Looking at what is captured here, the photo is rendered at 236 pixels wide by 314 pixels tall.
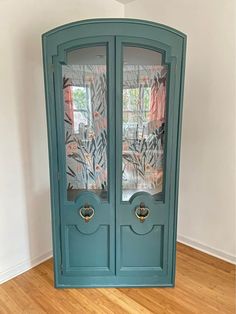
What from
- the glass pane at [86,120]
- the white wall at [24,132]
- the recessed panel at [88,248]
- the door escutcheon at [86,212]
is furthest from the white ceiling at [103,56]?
the recessed panel at [88,248]

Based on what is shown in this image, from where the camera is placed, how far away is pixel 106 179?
195cm

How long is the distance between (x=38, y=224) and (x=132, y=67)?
1.69 meters

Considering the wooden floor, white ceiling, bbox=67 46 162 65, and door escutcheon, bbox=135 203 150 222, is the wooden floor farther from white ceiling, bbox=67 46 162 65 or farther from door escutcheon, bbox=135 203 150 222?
white ceiling, bbox=67 46 162 65

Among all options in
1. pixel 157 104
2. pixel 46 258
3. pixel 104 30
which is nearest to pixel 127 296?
pixel 46 258

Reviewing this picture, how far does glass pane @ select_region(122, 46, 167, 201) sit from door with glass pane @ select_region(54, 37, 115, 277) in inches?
5.5

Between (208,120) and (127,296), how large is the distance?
1744mm

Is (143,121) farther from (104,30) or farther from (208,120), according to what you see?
(208,120)

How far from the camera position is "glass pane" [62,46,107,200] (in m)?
1.81

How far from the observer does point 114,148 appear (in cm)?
185

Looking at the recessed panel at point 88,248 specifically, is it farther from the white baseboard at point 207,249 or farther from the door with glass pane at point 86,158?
the white baseboard at point 207,249

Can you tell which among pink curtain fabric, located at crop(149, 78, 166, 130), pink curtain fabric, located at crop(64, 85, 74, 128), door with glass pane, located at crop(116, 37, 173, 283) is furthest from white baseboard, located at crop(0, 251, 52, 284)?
pink curtain fabric, located at crop(149, 78, 166, 130)

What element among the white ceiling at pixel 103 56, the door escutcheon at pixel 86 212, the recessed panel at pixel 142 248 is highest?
the white ceiling at pixel 103 56

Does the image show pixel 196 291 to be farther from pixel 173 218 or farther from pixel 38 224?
pixel 38 224

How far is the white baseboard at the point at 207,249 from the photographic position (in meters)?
2.44
